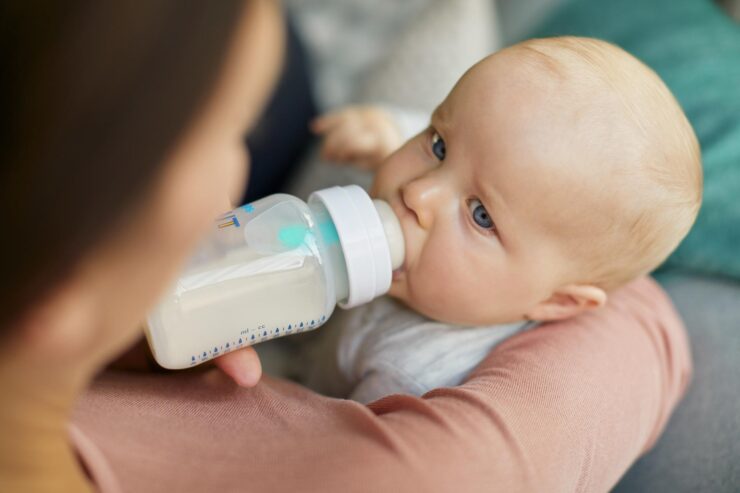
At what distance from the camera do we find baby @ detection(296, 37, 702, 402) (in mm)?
733

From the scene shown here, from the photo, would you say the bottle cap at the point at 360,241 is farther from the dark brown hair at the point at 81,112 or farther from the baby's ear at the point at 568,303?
the dark brown hair at the point at 81,112

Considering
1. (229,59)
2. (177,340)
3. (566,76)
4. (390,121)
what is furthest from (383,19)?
(229,59)

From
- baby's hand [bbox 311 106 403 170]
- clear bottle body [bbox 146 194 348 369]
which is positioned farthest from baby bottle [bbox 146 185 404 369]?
baby's hand [bbox 311 106 403 170]

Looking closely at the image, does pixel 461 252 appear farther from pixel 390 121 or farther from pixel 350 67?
pixel 350 67


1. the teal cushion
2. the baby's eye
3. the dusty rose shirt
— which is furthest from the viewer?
Answer: the teal cushion

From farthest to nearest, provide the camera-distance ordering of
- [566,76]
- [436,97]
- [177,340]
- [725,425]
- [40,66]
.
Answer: [436,97]
[725,425]
[566,76]
[177,340]
[40,66]

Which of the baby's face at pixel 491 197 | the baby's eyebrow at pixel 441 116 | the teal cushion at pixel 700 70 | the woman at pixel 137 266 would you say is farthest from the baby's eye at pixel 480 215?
the teal cushion at pixel 700 70

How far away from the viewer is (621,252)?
0.80 m

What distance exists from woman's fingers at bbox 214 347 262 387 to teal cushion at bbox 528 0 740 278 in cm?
76

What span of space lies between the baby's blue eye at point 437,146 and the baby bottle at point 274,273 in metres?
0.11

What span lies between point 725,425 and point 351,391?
52cm

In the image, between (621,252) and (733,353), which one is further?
(733,353)

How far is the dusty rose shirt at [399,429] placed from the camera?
54 centimetres

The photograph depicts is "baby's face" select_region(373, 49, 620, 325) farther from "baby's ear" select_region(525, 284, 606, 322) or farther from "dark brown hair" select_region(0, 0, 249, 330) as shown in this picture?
"dark brown hair" select_region(0, 0, 249, 330)
